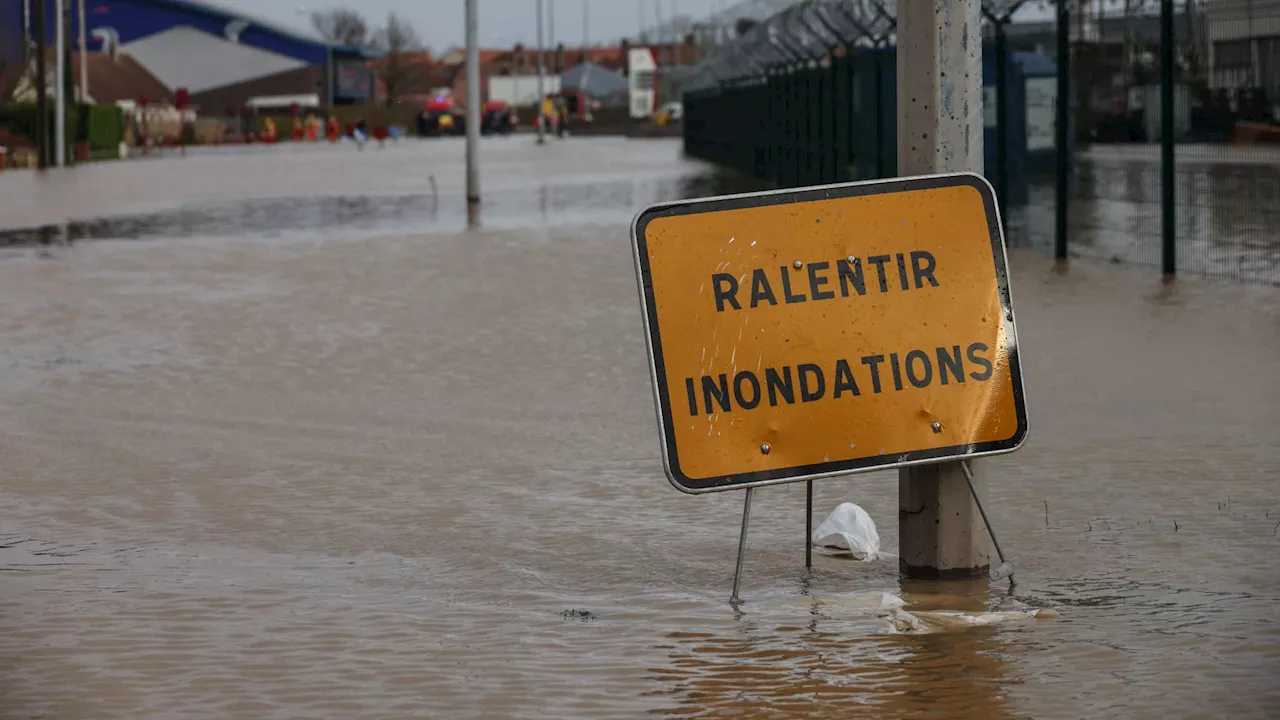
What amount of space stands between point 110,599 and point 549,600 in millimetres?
1307

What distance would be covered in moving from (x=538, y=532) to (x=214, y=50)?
12276 centimetres

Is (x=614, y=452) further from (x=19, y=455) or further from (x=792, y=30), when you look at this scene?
(x=792, y=30)

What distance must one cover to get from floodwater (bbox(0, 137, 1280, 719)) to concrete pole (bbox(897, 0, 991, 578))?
0.15m

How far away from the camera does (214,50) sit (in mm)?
126812

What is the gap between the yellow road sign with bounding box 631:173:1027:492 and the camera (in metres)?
6.50

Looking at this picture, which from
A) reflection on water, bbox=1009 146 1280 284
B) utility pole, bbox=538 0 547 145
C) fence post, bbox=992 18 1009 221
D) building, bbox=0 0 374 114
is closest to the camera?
reflection on water, bbox=1009 146 1280 284

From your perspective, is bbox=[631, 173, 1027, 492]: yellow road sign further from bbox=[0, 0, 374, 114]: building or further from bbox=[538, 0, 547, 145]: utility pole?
bbox=[0, 0, 374, 114]: building

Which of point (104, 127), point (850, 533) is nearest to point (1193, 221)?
point (850, 533)

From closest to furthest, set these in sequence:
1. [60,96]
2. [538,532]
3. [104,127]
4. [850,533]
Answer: [850,533]
[538,532]
[60,96]
[104,127]

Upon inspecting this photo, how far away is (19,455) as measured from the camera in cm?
958

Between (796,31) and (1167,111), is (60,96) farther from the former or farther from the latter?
(1167,111)

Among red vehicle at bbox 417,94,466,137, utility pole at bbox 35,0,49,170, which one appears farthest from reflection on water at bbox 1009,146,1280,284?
red vehicle at bbox 417,94,466,137

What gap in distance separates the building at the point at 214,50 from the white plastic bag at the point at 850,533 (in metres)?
108

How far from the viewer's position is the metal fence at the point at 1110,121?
54.3 ft
